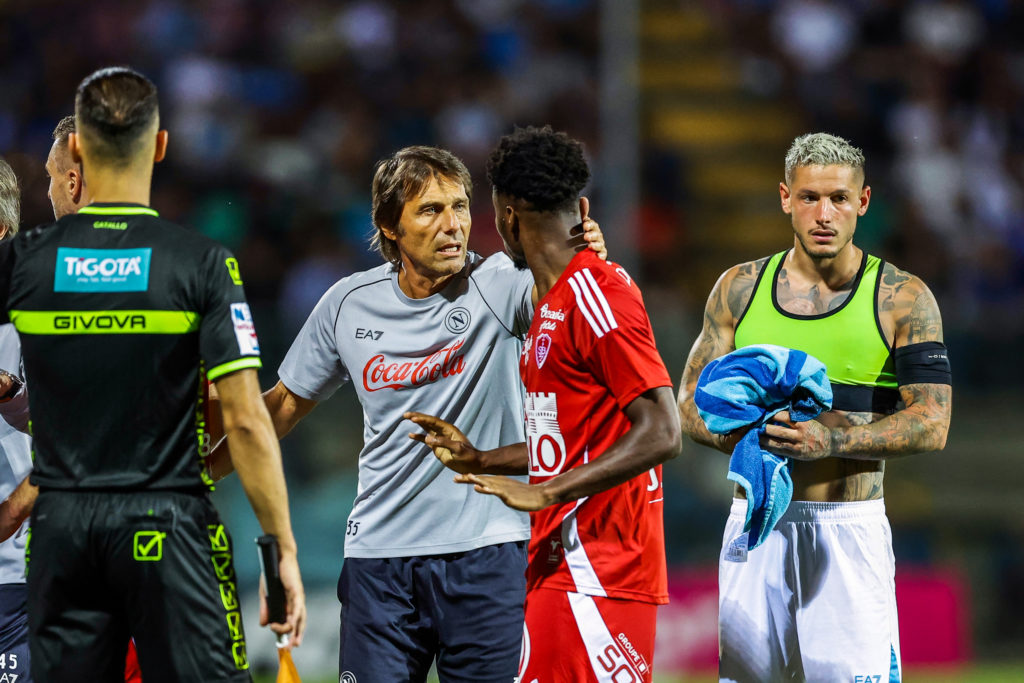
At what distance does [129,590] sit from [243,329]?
84cm

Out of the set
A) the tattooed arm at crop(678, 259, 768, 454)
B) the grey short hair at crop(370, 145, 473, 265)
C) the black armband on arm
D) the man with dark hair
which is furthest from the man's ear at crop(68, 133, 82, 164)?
the black armband on arm

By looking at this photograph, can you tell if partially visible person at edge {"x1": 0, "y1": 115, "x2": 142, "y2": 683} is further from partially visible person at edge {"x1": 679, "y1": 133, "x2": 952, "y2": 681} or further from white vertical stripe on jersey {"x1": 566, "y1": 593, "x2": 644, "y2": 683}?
partially visible person at edge {"x1": 679, "y1": 133, "x2": 952, "y2": 681}

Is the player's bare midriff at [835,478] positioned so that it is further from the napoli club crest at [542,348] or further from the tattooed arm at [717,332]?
the napoli club crest at [542,348]

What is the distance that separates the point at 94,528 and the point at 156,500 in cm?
19

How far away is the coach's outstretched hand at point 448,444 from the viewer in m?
4.80

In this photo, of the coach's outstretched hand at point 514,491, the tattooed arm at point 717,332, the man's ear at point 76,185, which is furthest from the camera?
the tattooed arm at point 717,332

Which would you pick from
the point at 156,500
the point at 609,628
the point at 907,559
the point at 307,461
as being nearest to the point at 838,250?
the point at 609,628

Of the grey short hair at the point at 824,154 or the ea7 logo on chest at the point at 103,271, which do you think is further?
the grey short hair at the point at 824,154

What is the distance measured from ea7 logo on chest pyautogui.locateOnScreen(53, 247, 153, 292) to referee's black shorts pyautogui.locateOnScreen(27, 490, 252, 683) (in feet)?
2.03

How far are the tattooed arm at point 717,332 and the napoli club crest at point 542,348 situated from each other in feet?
3.70

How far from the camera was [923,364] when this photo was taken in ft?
16.9

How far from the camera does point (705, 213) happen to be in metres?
15.6

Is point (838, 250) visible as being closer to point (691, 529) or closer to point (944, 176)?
point (691, 529)

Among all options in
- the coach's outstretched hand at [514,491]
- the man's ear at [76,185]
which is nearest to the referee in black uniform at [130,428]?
the coach's outstretched hand at [514,491]
